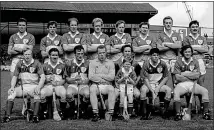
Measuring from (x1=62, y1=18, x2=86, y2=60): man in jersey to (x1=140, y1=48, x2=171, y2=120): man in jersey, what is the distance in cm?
132

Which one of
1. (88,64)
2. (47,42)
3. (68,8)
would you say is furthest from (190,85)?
(68,8)

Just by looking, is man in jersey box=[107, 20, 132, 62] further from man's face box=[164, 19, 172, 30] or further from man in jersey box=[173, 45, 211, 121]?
man in jersey box=[173, 45, 211, 121]

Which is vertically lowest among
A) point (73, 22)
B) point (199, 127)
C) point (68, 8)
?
point (199, 127)

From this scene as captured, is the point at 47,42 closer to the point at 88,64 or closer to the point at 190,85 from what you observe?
the point at 88,64

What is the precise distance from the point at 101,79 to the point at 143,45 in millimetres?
1162

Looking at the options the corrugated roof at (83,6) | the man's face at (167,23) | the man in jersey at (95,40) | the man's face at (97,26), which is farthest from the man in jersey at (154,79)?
the corrugated roof at (83,6)

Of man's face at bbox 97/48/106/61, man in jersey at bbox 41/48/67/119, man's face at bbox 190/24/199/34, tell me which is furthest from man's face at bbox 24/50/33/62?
man's face at bbox 190/24/199/34

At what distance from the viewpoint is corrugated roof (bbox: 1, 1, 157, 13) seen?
18578 mm

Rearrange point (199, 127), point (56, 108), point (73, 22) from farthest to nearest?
point (73, 22)
point (56, 108)
point (199, 127)

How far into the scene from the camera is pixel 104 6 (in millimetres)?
22109

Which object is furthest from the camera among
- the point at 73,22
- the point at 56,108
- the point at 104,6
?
the point at 104,6

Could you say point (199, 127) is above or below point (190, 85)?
below

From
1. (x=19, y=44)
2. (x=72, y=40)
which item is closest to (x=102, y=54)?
(x=72, y=40)

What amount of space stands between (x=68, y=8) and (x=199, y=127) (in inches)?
637
